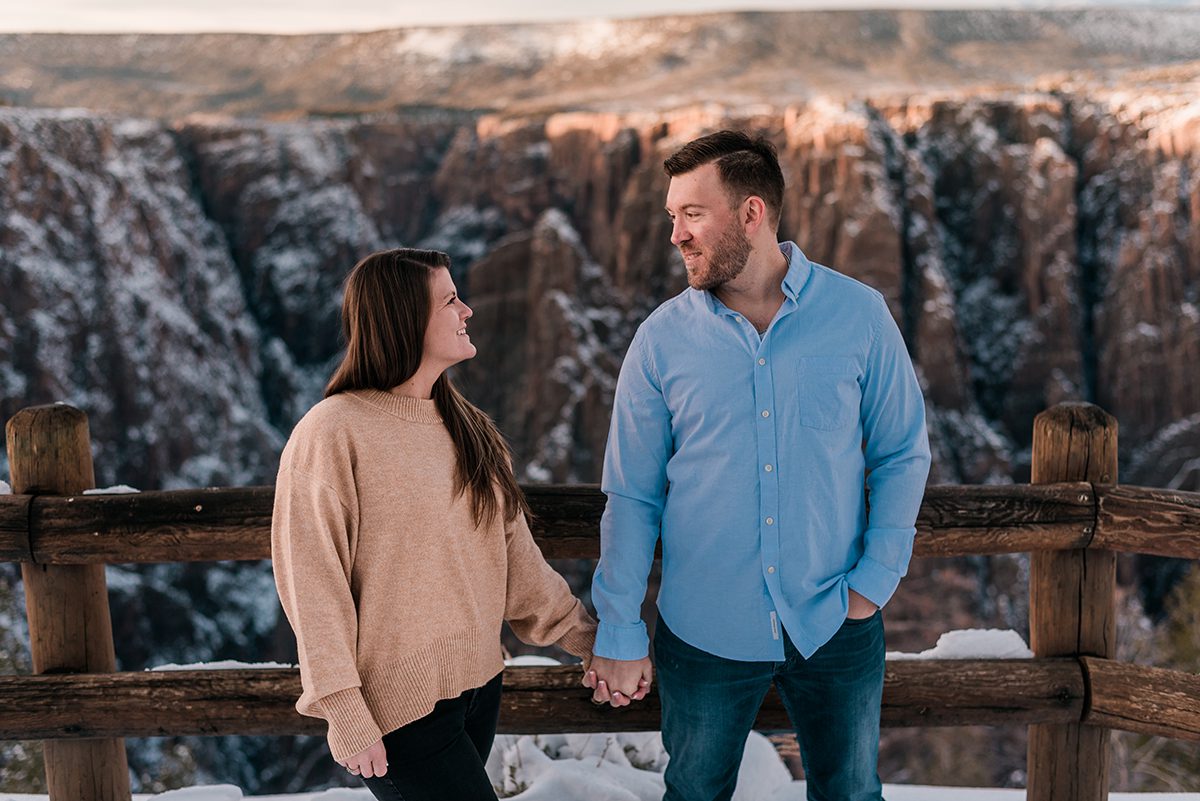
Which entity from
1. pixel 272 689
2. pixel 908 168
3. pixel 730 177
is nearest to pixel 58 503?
pixel 272 689

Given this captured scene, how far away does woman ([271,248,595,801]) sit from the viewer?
6.86ft

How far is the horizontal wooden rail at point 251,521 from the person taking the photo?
10.00ft

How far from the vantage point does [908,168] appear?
1689 inches

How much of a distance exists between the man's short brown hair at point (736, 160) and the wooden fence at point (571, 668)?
106cm

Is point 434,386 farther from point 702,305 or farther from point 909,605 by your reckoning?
point 909,605

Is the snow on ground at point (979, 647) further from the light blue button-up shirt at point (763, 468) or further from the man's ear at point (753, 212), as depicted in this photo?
the man's ear at point (753, 212)

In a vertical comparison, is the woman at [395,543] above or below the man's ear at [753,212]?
below

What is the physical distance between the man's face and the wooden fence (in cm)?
91

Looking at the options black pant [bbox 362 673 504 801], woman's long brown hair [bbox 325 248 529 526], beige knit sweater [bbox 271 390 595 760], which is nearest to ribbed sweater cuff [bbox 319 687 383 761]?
beige knit sweater [bbox 271 390 595 760]

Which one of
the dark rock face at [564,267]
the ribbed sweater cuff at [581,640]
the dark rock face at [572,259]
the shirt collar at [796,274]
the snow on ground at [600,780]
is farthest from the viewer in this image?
the dark rock face at [572,259]

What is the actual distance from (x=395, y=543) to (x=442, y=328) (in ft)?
1.48

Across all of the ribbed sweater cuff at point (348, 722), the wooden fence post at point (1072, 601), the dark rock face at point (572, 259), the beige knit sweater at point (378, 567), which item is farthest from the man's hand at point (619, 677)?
the dark rock face at point (572, 259)

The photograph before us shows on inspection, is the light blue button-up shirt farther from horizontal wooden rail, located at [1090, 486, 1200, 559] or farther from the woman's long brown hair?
horizontal wooden rail, located at [1090, 486, 1200, 559]

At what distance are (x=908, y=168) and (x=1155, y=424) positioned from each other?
526 inches
